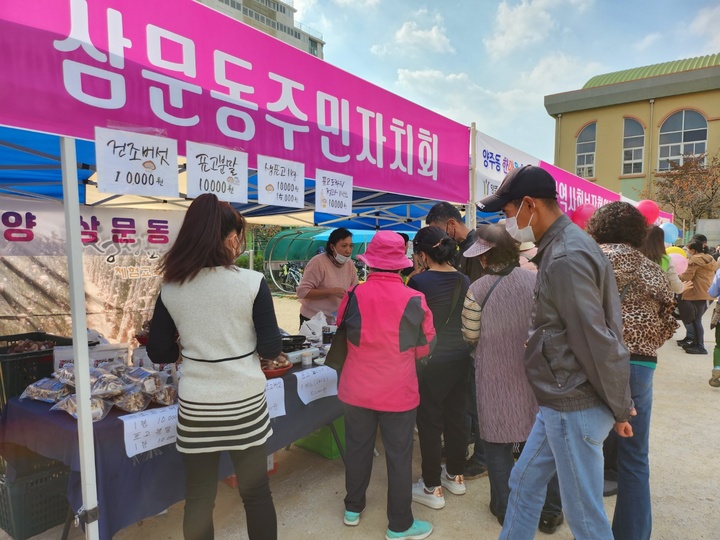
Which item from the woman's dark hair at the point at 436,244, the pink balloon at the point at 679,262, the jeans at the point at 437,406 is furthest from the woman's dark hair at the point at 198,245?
the pink balloon at the point at 679,262

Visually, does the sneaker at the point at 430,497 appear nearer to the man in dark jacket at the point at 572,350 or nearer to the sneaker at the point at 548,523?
the sneaker at the point at 548,523

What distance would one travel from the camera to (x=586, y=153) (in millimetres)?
24766

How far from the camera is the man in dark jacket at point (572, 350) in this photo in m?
1.34

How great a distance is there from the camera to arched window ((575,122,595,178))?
24.6 metres

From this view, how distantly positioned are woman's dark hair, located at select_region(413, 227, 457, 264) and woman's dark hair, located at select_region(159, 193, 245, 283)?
3.91 feet

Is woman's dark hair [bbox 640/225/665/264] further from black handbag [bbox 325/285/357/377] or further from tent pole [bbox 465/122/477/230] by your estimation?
black handbag [bbox 325/285/357/377]

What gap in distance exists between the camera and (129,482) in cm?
193

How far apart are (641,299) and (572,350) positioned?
Result: 0.86 meters

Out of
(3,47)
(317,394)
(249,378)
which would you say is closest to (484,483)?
(317,394)

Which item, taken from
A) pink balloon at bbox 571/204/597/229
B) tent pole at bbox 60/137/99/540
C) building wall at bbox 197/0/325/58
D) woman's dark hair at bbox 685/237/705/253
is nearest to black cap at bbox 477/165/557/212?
tent pole at bbox 60/137/99/540

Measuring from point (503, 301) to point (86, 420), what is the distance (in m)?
1.96

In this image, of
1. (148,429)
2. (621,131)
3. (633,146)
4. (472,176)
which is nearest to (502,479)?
(148,429)

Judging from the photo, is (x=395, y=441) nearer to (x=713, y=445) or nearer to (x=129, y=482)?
(x=129, y=482)

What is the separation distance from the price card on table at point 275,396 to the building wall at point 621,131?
1015 inches
